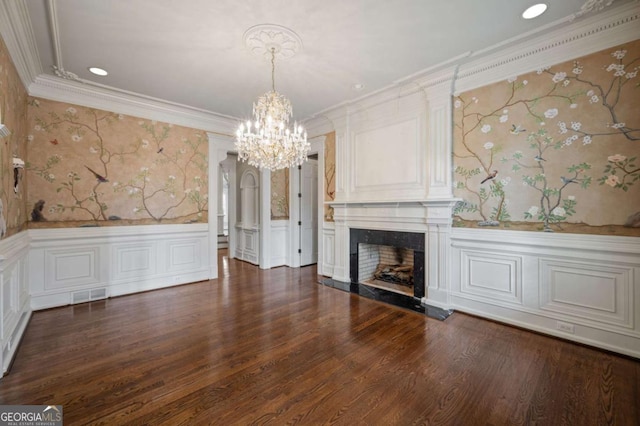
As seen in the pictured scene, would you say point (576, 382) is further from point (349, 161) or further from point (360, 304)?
point (349, 161)

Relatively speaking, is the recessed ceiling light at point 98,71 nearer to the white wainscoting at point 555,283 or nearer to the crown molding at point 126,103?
the crown molding at point 126,103

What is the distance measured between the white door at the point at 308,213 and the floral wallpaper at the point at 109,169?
2023 millimetres

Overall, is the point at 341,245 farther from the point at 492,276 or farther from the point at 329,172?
the point at 492,276

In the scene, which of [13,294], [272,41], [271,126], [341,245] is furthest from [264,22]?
[13,294]

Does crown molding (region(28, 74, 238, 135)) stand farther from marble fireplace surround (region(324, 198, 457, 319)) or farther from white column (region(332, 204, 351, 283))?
marble fireplace surround (region(324, 198, 457, 319))

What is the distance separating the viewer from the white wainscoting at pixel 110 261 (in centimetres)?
344

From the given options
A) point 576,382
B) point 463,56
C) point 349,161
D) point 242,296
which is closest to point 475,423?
point 576,382

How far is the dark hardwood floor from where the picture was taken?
1.71m

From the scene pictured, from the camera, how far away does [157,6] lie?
2.20m

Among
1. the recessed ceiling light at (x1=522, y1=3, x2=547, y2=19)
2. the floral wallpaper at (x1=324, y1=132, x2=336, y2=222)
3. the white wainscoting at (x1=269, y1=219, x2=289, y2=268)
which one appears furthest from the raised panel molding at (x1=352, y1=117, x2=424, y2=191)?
the white wainscoting at (x1=269, y1=219, x2=289, y2=268)

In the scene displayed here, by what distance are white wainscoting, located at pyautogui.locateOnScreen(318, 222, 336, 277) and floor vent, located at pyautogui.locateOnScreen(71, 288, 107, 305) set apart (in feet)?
10.9

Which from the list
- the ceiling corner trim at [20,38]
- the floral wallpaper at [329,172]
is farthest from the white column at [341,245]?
the ceiling corner trim at [20,38]

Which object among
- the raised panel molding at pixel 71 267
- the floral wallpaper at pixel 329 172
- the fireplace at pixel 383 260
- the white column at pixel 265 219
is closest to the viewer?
the raised panel molding at pixel 71 267

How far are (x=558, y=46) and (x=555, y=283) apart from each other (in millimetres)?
2317
